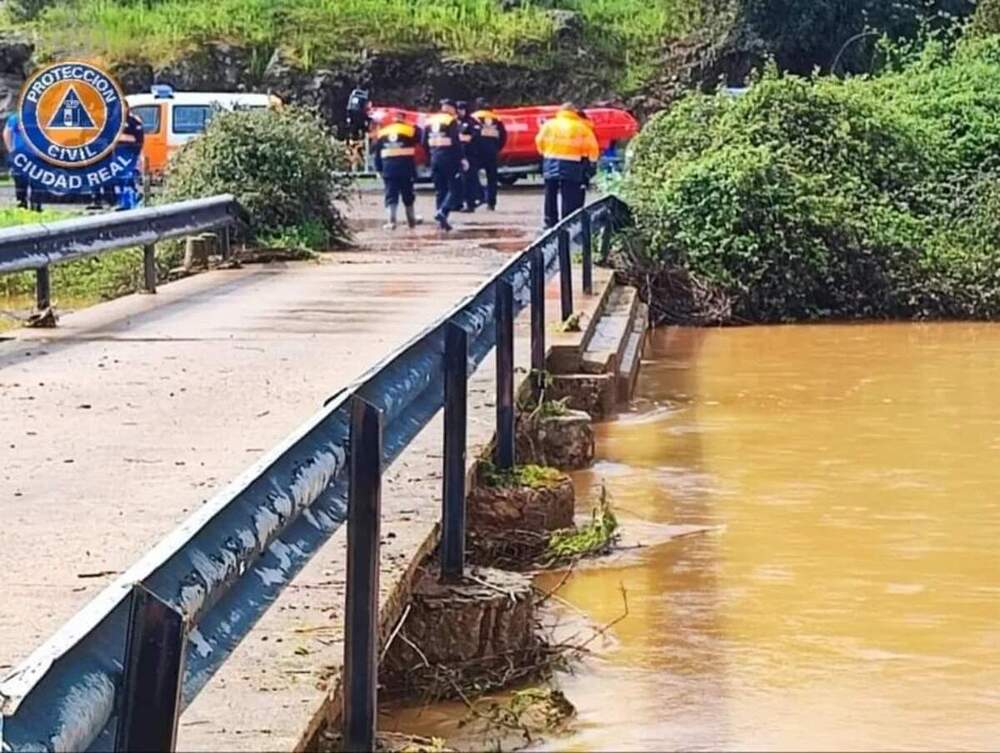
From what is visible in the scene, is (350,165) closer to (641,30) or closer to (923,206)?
(923,206)

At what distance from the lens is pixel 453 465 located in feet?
23.0

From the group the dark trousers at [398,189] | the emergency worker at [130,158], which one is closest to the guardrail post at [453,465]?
the emergency worker at [130,158]

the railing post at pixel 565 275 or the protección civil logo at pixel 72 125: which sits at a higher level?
the protección civil logo at pixel 72 125

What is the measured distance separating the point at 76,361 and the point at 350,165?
10.5 meters

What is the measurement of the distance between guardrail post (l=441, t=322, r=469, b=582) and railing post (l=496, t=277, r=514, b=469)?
180cm

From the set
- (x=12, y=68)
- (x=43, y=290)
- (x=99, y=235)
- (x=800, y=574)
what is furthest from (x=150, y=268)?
(x=12, y=68)

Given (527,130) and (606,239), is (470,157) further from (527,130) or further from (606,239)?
(606,239)

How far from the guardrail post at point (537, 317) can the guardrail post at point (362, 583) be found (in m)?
6.25

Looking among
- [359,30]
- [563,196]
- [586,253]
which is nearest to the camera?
[586,253]

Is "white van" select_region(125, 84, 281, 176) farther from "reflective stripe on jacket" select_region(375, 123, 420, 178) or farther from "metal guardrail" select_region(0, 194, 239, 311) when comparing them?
"metal guardrail" select_region(0, 194, 239, 311)

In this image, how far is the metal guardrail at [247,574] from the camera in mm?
2965

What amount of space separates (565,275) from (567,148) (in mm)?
7962

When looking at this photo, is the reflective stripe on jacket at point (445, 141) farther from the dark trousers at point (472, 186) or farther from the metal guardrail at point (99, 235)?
the metal guardrail at point (99, 235)

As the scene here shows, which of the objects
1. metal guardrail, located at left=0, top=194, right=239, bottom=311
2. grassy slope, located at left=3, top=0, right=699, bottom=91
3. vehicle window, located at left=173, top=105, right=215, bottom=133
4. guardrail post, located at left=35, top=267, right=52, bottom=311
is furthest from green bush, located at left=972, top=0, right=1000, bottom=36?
guardrail post, located at left=35, top=267, right=52, bottom=311
